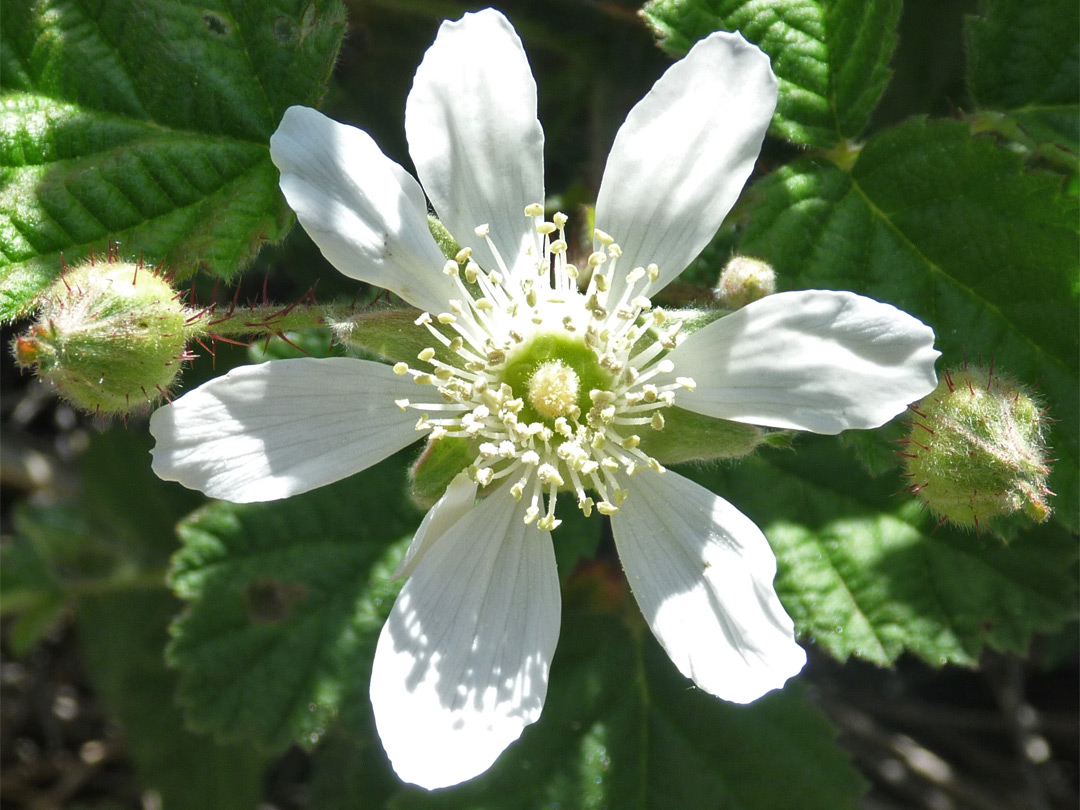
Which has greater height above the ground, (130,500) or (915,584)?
(915,584)

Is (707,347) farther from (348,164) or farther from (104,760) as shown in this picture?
(104,760)

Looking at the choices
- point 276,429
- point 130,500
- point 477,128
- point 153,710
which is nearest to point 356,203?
point 477,128

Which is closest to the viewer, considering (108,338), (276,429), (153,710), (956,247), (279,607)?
(108,338)

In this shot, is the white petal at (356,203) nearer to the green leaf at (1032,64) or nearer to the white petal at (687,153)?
the white petal at (687,153)

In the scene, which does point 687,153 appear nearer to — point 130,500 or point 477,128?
point 477,128

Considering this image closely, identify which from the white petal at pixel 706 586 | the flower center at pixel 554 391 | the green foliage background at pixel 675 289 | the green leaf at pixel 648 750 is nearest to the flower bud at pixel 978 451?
the green foliage background at pixel 675 289
